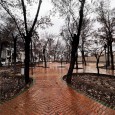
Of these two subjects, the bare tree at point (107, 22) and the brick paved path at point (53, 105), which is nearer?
the brick paved path at point (53, 105)

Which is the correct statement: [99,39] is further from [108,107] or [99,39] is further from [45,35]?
[108,107]

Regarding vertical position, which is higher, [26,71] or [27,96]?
[26,71]

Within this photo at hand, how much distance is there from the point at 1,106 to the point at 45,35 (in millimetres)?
40512

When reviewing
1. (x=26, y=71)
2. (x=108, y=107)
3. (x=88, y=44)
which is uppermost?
(x=88, y=44)

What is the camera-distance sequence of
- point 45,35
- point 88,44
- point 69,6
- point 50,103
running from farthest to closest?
point 45,35 → point 88,44 → point 69,6 → point 50,103

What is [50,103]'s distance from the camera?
7.80 m

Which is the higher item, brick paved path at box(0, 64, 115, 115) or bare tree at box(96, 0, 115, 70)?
bare tree at box(96, 0, 115, 70)

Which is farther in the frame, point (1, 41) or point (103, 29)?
point (1, 41)

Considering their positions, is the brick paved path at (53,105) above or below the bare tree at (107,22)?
below

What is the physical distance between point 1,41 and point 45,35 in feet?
48.4

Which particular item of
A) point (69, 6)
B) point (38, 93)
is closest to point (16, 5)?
point (69, 6)

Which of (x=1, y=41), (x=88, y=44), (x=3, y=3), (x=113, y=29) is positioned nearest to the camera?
(x=3, y=3)

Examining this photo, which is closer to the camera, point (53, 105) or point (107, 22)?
point (53, 105)

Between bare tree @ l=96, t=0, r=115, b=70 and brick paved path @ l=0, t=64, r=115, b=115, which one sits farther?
bare tree @ l=96, t=0, r=115, b=70
